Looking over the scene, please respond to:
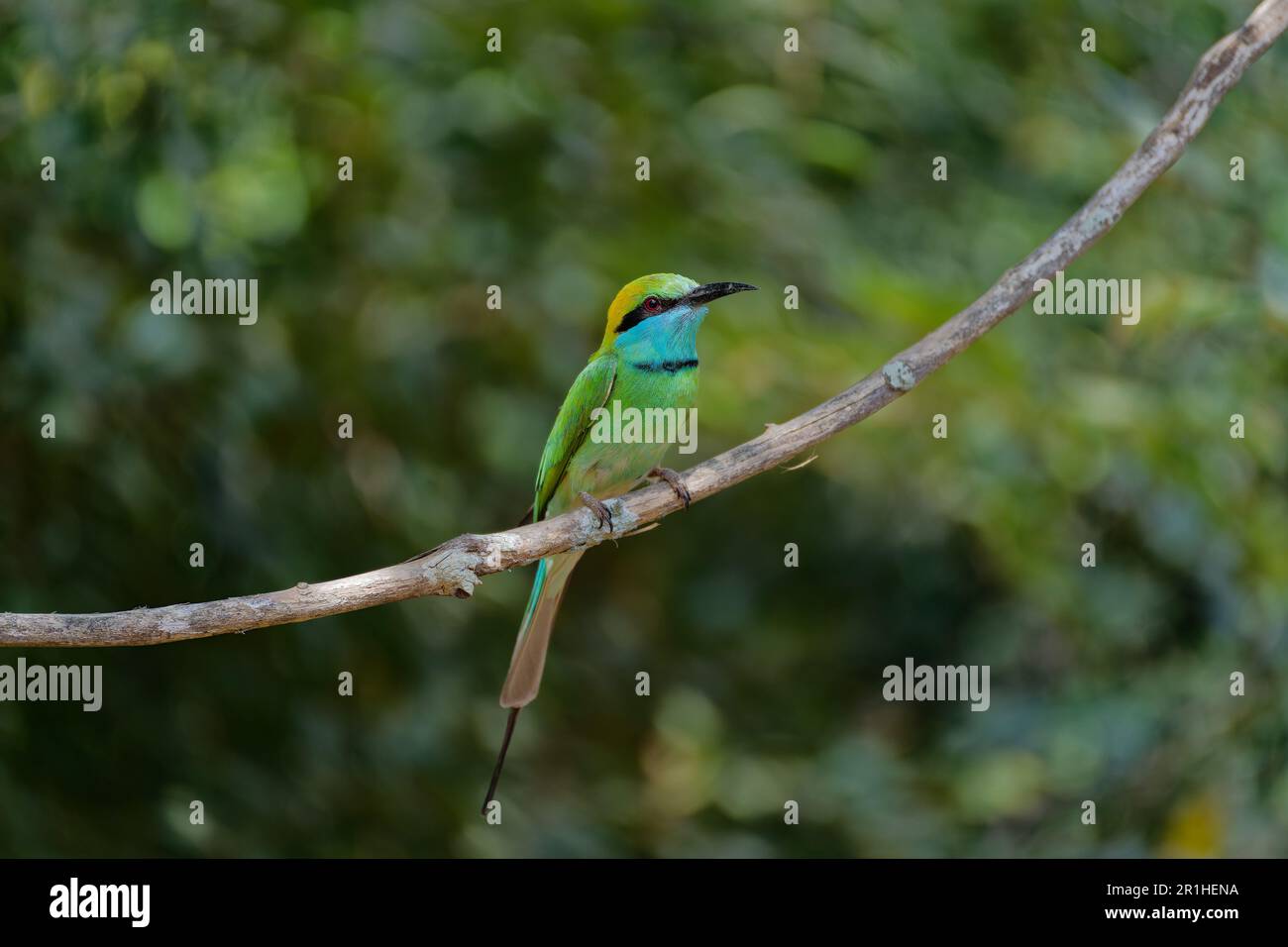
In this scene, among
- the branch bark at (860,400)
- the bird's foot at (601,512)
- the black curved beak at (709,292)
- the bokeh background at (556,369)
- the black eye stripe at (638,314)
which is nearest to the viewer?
the branch bark at (860,400)

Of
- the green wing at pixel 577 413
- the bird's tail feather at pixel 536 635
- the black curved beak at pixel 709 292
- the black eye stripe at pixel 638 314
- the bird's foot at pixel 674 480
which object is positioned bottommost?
the bird's tail feather at pixel 536 635

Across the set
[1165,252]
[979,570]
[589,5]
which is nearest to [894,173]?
[1165,252]

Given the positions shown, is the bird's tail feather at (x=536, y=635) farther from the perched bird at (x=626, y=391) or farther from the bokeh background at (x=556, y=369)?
the bokeh background at (x=556, y=369)

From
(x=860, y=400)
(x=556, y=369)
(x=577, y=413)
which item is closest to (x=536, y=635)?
(x=577, y=413)

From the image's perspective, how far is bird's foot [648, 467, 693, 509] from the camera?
3.06 m

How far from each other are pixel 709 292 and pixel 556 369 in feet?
3.53

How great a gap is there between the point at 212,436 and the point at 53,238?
77 centimetres

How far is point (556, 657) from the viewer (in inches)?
201

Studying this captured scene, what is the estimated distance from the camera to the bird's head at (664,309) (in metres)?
3.69

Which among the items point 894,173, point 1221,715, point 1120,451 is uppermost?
point 894,173

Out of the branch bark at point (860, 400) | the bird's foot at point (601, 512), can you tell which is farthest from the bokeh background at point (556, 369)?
the bird's foot at point (601, 512)

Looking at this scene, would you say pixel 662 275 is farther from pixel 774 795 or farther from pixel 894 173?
pixel 774 795

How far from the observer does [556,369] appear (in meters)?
4.60

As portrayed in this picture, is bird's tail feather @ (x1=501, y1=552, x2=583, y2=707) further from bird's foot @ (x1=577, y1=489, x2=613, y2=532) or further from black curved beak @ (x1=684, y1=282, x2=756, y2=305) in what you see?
black curved beak @ (x1=684, y1=282, x2=756, y2=305)
